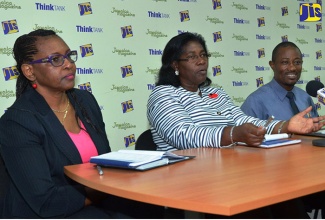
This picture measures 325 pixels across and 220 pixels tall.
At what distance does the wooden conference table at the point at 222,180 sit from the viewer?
1.20 metres

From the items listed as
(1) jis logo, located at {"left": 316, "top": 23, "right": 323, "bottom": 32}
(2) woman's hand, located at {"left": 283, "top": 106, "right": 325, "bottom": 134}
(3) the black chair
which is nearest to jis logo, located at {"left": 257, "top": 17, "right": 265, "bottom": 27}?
(1) jis logo, located at {"left": 316, "top": 23, "right": 323, "bottom": 32}

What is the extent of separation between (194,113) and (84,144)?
728 mm

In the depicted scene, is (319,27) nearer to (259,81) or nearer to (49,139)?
(259,81)

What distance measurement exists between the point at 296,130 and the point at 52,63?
1.33 meters

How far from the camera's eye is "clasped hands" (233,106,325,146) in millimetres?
2074

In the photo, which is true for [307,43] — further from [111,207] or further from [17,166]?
[17,166]

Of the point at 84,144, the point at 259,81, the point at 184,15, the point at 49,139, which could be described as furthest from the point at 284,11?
the point at 49,139

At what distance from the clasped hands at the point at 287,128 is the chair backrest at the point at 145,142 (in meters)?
0.55

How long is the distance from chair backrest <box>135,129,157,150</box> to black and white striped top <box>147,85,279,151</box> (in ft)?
0.12

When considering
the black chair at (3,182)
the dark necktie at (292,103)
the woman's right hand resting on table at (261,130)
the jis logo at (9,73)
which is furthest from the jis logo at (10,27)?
the dark necktie at (292,103)

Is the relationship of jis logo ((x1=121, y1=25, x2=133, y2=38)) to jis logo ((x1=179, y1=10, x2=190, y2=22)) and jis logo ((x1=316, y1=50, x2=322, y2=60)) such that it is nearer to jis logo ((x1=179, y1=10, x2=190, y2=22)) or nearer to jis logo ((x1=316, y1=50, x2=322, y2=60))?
jis logo ((x1=179, y1=10, x2=190, y2=22))

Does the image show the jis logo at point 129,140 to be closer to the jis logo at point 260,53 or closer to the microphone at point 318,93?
the microphone at point 318,93

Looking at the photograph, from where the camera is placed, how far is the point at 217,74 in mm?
4172

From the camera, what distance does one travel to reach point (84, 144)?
2113mm
